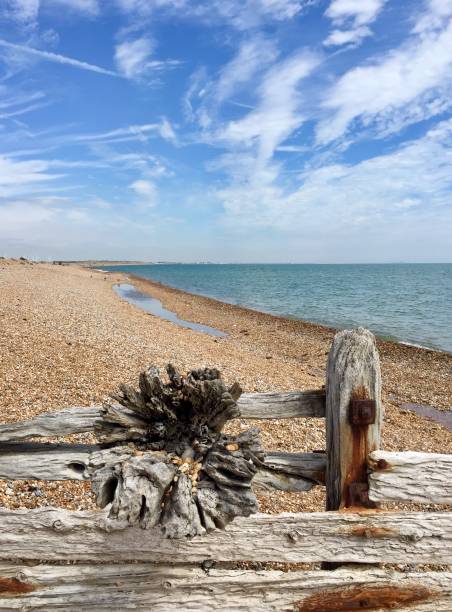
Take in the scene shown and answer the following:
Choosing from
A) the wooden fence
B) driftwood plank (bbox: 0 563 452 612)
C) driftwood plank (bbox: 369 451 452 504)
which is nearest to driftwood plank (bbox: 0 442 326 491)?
the wooden fence

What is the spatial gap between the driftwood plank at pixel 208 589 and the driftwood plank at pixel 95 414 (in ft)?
2.87

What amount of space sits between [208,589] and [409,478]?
1557 millimetres

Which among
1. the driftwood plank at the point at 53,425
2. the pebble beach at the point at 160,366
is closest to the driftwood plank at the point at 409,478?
the driftwood plank at the point at 53,425

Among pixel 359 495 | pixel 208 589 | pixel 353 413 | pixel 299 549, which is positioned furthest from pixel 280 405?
pixel 208 589

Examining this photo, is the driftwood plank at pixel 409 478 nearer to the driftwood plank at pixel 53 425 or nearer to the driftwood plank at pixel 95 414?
the driftwood plank at pixel 95 414

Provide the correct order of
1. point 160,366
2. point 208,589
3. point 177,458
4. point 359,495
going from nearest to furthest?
1. point 177,458
2. point 208,589
3. point 359,495
4. point 160,366

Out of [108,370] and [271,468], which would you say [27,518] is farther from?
[108,370]

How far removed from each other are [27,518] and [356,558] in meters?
2.26

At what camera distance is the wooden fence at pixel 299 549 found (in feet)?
9.32

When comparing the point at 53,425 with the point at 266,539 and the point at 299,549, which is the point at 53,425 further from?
the point at 299,549

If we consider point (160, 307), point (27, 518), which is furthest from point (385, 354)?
point (160, 307)

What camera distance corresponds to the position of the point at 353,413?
2934mm

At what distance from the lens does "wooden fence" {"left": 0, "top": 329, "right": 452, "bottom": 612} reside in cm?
284

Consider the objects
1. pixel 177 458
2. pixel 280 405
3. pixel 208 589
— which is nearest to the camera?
pixel 177 458
